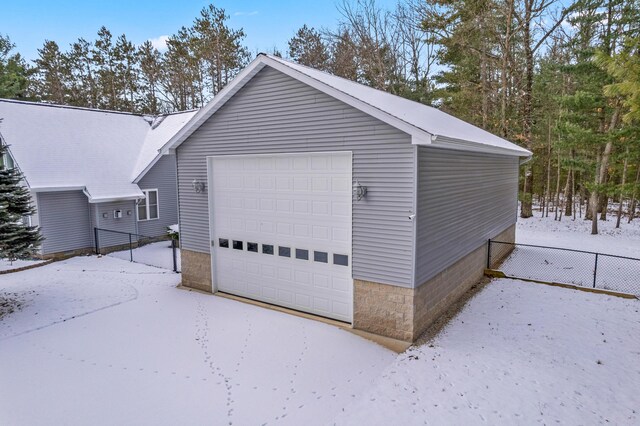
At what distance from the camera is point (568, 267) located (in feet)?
38.9

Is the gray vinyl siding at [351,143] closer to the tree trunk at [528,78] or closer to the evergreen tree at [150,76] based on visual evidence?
the tree trunk at [528,78]

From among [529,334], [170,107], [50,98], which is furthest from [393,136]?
[50,98]

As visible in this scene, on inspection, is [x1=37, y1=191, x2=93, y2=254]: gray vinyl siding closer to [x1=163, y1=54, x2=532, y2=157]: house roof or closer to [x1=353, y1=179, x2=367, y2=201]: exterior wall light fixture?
[x1=163, y1=54, x2=532, y2=157]: house roof

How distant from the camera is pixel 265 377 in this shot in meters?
5.61

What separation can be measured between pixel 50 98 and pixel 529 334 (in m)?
36.5

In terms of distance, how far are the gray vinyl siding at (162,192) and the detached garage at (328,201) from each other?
776 cm

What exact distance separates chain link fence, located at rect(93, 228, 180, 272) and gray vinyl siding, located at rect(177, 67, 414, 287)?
241 inches

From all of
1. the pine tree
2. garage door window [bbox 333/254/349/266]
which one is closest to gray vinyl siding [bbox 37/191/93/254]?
the pine tree

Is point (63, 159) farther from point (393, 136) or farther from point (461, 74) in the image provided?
point (461, 74)

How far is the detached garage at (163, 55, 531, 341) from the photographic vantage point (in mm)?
6566

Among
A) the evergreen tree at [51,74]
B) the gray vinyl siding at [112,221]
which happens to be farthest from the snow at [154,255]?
the evergreen tree at [51,74]

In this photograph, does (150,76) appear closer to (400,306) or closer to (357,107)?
(357,107)

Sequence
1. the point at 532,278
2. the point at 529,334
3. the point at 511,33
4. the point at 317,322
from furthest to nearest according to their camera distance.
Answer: the point at 511,33, the point at 532,278, the point at 317,322, the point at 529,334

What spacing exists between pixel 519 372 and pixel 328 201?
426 centimetres
